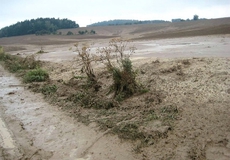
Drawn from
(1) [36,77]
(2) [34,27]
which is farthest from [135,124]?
(2) [34,27]

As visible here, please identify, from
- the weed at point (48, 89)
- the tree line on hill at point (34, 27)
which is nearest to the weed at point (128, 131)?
the weed at point (48, 89)

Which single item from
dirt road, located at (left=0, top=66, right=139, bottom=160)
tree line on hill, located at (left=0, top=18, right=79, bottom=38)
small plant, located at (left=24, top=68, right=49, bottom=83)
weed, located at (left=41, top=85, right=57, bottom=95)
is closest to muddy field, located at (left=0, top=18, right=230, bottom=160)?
dirt road, located at (left=0, top=66, right=139, bottom=160)

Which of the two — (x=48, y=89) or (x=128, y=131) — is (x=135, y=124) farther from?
(x=48, y=89)

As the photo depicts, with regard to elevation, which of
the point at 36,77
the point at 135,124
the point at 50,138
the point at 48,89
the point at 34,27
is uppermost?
the point at 34,27

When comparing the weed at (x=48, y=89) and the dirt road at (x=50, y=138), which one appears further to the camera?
the weed at (x=48, y=89)

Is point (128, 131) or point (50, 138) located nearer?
point (128, 131)

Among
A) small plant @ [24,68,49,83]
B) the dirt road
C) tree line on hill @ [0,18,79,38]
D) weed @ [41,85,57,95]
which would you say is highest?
tree line on hill @ [0,18,79,38]

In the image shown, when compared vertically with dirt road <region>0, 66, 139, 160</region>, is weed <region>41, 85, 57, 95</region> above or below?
above

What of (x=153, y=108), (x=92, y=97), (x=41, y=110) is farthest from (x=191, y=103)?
(x=41, y=110)

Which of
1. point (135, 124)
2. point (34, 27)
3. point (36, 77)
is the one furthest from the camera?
point (34, 27)

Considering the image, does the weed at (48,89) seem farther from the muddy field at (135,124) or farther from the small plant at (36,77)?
the small plant at (36,77)

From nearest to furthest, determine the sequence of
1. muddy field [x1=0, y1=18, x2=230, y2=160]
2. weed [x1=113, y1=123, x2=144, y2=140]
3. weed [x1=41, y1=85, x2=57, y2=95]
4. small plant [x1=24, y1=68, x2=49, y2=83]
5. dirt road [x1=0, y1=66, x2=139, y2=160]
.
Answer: muddy field [x1=0, y1=18, x2=230, y2=160] → dirt road [x1=0, y1=66, x2=139, y2=160] → weed [x1=113, y1=123, x2=144, y2=140] → weed [x1=41, y1=85, x2=57, y2=95] → small plant [x1=24, y1=68, x2=49, y2=83]

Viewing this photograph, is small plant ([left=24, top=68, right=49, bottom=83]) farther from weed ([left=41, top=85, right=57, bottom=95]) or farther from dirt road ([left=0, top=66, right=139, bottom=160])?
dirt road ([left=0, top=66, right=139, bottom=160])

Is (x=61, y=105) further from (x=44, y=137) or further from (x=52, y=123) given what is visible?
(x=44, y=137)
